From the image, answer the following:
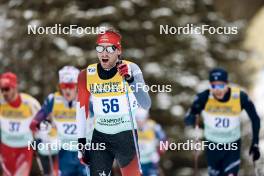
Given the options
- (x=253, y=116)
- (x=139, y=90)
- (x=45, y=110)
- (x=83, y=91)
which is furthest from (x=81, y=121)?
(x=253, y=116)

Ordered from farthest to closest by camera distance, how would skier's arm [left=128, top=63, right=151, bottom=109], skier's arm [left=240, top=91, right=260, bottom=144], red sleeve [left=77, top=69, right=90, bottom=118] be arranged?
skier's arm [left=240, top=91, right=260, bottom=144] < red sleeve [left=77, top=69, right=90, bottom=118] < skier's arm [left=128, top=63, right=151, bottom=109]

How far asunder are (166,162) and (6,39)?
5749mm

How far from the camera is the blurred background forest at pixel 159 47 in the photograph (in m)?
20.3

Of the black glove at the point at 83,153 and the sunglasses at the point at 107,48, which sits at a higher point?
the sunglasses at the point at 107,48

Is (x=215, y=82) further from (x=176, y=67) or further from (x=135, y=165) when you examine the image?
(x=176, y=67)

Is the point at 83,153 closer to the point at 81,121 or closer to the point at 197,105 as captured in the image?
the point at 81,121

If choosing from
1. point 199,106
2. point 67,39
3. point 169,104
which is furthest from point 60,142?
point 169,104

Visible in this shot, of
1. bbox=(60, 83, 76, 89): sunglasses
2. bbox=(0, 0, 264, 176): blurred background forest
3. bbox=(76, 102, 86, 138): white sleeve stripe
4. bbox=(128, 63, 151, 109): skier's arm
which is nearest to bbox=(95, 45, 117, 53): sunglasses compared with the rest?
bbox=(128, 63, 151, 109): skier's arm

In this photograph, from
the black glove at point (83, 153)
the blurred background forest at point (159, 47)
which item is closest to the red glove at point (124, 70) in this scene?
the black glove at point (83, 153)

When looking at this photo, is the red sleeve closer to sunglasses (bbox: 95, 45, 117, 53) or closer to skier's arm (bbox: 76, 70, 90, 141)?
skier's arm (bbox: 76, 70, 90, 141)

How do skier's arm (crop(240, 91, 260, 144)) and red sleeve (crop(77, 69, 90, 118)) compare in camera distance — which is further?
skier's arm (crop(240, 91, 260, 144))

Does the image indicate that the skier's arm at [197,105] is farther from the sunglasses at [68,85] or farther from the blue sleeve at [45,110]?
the blue sleeve at [45,110]

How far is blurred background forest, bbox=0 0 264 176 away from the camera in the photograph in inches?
798

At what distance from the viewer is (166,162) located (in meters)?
22.8
